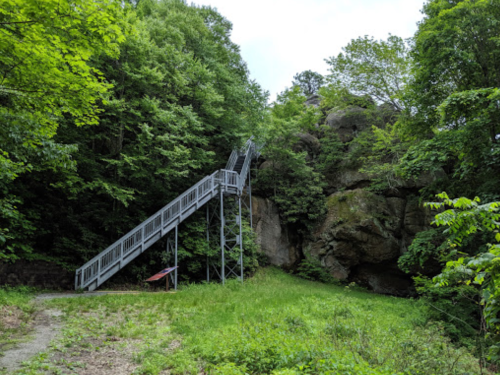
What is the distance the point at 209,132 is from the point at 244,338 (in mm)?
14201

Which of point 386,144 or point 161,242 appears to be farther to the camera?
point 386,144

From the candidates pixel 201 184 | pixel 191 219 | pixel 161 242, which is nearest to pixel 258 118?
pixel 201 184

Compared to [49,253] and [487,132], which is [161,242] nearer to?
[49,253]

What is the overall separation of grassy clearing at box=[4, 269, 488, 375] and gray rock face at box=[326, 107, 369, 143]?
15.2 meters

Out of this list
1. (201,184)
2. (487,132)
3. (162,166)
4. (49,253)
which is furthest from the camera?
(201,184)

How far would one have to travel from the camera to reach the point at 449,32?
10102mm

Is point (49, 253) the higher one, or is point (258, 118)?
point (258, 118)

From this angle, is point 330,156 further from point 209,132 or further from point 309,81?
point 309,81

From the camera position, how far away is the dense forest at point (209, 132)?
5.08 m

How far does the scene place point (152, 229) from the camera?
12.5m

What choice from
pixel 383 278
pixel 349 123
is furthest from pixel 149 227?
pixel 349 123

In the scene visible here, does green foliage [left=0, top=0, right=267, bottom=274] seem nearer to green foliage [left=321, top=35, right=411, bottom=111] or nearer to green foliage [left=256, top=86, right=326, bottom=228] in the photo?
green foliage [left=256, top=86, right=326, bottom=228]

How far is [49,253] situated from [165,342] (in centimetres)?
928

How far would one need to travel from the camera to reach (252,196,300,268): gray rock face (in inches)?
725
